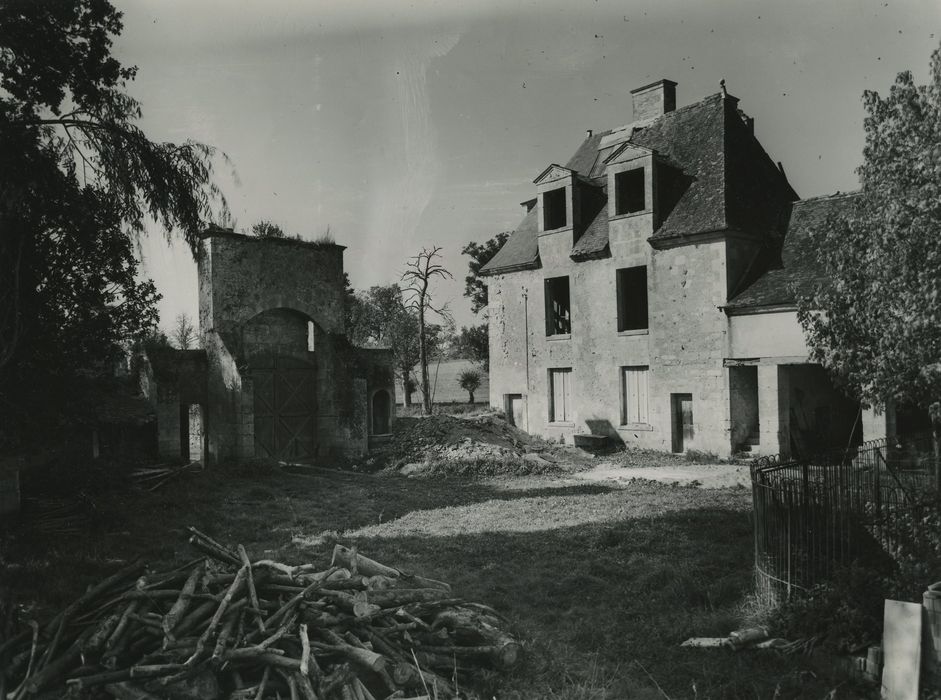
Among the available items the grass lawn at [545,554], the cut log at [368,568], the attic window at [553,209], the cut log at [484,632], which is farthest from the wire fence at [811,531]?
the attic window at [553,209]

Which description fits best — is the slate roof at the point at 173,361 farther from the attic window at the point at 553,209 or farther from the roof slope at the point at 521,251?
the attic window at the point at 553,209

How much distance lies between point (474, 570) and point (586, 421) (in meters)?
13.0

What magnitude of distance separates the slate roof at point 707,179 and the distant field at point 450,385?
24528 millimetres

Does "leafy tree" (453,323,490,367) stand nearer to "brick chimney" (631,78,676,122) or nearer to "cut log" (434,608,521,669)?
"brick chimney" (631,78,676,122)

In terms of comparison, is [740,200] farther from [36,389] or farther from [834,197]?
[36,389]

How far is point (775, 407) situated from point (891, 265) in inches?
386

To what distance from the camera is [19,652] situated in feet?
17.9

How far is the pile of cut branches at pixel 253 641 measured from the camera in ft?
15.8

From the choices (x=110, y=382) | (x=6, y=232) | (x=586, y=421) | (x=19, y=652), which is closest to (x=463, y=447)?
(x=586, y=421)

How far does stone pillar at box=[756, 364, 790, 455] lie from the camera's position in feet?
54.9

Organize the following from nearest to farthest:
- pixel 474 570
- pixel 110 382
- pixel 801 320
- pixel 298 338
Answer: pixel 474 570 → pixel 801 320 → pixel 110 382 → pixel 298 338

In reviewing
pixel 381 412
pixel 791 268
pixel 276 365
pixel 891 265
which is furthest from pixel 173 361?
pixel 791 268

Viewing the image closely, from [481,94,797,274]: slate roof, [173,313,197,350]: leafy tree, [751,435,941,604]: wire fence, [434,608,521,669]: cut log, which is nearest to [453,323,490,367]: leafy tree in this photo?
[173,313,197,350]: leafy tree

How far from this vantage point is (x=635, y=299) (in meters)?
21.3
